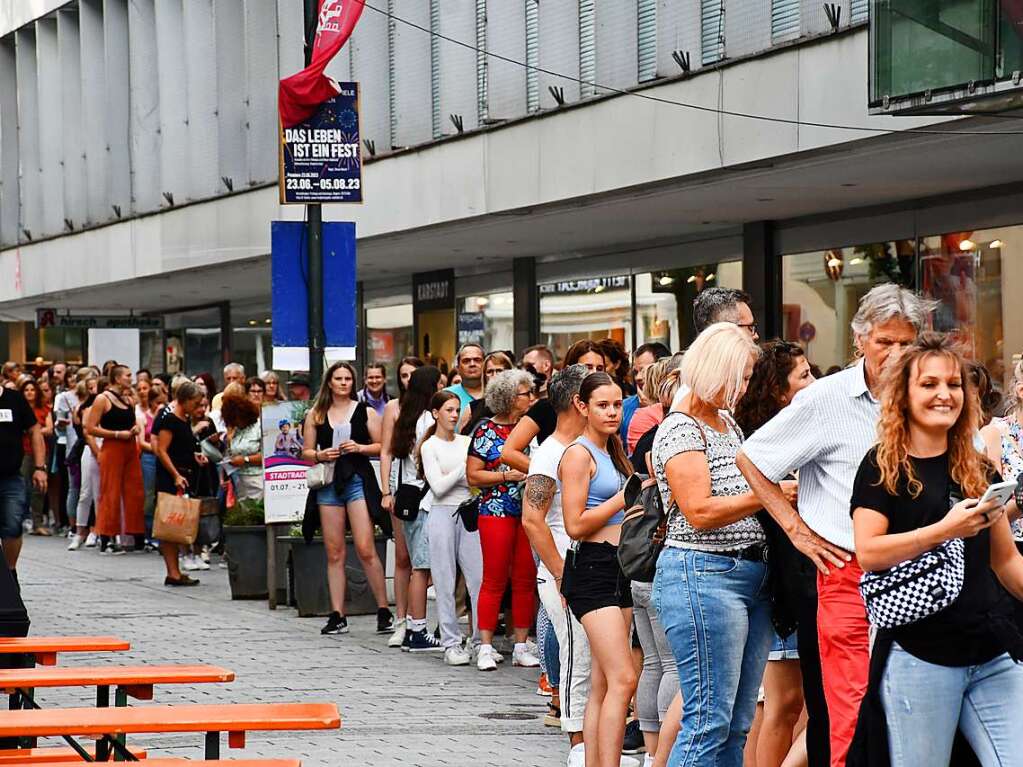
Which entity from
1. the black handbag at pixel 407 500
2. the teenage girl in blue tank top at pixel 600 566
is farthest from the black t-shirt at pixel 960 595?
the black handbag at pixel 407 500

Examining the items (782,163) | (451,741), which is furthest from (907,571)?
(782,163)

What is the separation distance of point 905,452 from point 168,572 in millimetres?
13252

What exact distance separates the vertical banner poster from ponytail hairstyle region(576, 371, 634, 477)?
6.64 metres

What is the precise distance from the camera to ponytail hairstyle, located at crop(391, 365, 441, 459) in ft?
42.5

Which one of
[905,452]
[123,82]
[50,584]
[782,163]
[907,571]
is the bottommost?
[50,584]

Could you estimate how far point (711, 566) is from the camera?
638 cm

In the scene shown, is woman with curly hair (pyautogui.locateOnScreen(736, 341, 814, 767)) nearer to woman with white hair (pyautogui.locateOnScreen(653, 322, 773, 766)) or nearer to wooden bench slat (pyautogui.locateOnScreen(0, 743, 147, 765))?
woman with white hair (pyautogui.locateOnScreen(653, 322, 773, 766))

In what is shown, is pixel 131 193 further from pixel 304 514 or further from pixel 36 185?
pixel 304 514

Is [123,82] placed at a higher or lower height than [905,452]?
higher

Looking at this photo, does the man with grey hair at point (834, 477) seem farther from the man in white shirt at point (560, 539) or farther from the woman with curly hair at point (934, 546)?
the man in white shirt at point (560, 539)

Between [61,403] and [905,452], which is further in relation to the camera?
[61,403]

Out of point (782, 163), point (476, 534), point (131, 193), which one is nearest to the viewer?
point (476, 534)

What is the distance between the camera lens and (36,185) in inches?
1597

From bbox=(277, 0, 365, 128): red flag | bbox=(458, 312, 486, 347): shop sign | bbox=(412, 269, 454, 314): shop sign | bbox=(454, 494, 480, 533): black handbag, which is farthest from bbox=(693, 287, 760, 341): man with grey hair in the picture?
bbox=(412, 269, 454, 314): shop sign
